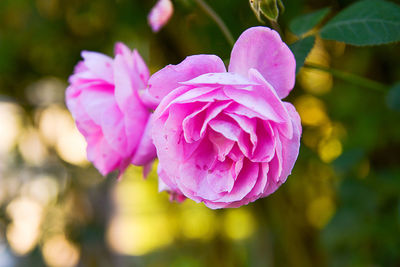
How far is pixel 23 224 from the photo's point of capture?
1631 millimetres

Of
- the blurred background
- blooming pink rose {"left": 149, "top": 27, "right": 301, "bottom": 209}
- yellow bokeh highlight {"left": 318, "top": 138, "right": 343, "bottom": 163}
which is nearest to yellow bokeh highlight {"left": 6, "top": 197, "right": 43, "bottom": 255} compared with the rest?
the blurred background

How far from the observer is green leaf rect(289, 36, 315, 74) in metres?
0.34

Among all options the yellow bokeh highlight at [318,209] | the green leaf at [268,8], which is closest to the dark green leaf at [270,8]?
the green leaf at [268,8]

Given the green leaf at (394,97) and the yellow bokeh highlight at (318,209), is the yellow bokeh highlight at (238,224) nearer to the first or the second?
the yellow bokeh highlight at (318,209)

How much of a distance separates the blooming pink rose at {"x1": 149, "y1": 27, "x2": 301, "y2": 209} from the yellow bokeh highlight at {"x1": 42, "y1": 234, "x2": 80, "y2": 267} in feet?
4.82

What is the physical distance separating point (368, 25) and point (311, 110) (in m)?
0.88

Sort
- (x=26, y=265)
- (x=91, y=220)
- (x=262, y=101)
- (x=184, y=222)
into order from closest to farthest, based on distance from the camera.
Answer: (x=262, y=101) → (x=26, y=265) → (x=91, y=220) → (x=184, y=222)

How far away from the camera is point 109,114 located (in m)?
0.36

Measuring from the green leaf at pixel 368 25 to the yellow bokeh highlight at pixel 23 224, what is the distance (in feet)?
4.91

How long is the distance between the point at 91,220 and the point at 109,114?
1498mm

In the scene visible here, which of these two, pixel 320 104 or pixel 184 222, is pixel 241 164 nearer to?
A: pixel 320 104

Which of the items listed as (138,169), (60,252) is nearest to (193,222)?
(138,169)

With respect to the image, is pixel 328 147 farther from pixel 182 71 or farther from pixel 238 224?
pixel 238 224

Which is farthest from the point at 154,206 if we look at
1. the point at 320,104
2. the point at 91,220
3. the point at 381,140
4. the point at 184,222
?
the point at 381,140
